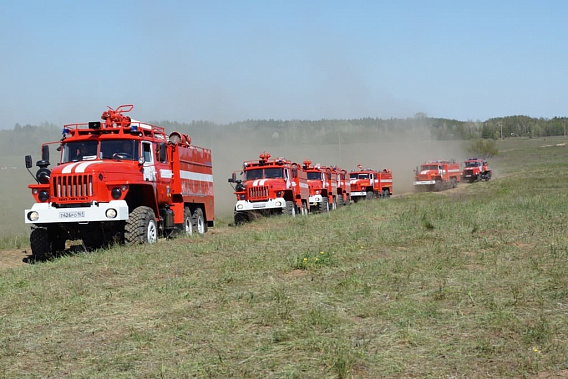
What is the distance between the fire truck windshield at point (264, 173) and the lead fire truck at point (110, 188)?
24.6 feet

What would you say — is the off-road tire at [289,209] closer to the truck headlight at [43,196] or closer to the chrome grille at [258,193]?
the chrome grille at [258,193]

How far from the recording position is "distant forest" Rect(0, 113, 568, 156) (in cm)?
7875

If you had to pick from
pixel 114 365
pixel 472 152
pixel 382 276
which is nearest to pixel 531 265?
pixel 382 276

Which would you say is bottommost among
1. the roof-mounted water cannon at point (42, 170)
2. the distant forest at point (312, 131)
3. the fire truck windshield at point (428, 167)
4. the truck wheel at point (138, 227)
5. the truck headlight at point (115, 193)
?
the truck wheel at point (138, 227)

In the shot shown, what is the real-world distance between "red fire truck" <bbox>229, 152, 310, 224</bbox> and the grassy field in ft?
40.8

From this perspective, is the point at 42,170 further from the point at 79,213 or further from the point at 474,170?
the point at 474,170

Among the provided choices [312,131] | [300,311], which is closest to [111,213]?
[300,311]

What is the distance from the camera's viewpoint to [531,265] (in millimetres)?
9031

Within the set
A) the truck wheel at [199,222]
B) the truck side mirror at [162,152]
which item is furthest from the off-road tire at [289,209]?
the truck side mirror at [162,152]

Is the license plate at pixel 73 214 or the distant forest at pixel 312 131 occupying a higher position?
the distant forest at pixel 312 131

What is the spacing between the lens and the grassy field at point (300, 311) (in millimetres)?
5262

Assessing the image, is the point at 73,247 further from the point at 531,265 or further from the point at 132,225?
the point at 531,265

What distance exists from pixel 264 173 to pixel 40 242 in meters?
12.8

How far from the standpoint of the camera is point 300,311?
685 cm
